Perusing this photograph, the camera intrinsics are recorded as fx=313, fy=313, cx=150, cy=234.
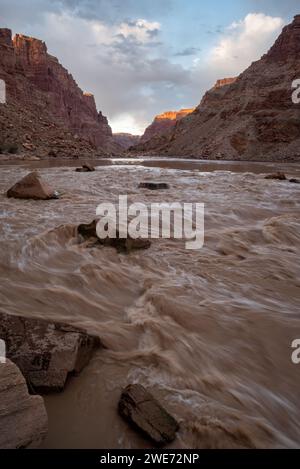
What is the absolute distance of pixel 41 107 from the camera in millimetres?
63281

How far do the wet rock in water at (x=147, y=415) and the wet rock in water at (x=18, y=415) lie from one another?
427 mm

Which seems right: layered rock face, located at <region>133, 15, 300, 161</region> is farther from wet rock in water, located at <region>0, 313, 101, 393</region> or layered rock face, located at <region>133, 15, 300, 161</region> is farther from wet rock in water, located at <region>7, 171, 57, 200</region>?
wet rock in water, located at <region>0, 313, 101, 393</region>

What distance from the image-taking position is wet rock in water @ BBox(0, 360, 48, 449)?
4.48 ft

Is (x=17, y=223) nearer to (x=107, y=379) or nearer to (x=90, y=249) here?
(x=90, y=249)

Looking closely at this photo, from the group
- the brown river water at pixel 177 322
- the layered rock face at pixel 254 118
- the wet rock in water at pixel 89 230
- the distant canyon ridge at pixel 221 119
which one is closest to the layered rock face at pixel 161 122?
the distant canyon ridge at pixel 221 119

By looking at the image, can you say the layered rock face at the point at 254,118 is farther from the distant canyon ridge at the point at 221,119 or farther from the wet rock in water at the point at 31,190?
the wet rock in water at the point at 31,190

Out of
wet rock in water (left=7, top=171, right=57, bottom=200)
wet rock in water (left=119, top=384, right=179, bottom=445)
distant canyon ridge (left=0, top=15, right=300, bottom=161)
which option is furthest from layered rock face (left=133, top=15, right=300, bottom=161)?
wet rock in water (left=119, top=384, right=179, bottom=445)

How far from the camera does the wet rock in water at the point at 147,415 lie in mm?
1537

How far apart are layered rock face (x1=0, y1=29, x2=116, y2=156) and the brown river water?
3494cm

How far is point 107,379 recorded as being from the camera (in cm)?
193

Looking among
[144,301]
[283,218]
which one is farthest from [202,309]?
[283,218]

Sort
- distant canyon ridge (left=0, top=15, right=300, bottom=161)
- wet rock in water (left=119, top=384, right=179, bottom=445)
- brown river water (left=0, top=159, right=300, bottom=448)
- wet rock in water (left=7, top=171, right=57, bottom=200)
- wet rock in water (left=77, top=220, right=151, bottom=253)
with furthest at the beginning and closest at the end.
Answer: distant canyon ridge (left=0, top=15, right=300, bottom=161), wet rock in water (left=7, top=171, right=57, bottom=200), wet rock in water (left=77, top=220, right=151, bottom=253), brown river water (left=0, top=159, right=300, bottom=448), wet rock in water (left=119, top=384, right=179, bottom=445)

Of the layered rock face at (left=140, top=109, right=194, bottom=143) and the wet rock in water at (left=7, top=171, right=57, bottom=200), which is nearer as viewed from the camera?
the wet rock in water at (left=7, top=171, right=57, bottom=200)

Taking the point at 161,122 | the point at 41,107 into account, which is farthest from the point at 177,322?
the point at 161,122
